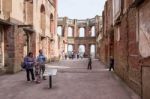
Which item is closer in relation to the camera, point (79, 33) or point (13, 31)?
point (13, 31)

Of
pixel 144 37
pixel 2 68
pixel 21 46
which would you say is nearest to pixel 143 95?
pixel 144 37

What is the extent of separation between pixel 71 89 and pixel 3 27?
25.6 feet

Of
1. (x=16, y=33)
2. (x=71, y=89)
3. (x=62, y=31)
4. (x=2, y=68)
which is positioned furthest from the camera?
(x=62, y=31)

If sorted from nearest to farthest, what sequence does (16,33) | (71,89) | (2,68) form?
(71,89) → (2,68) → (16,33)

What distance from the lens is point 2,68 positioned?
16.9 metres

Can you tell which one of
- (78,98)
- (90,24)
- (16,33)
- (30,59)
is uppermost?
(90,24)

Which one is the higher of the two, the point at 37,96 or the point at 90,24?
the point at 90,24

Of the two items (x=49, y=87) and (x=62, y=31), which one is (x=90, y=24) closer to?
(x=62, y=31)

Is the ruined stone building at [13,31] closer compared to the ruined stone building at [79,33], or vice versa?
the ruined stone building at [13,31]

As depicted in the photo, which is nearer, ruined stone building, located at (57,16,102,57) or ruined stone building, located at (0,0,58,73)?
ruined stone building, located at (0,0,58,73)

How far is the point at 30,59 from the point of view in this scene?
13.6m

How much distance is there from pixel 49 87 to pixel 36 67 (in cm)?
188

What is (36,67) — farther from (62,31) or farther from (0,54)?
(62,31)

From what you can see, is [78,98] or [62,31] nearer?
[78,98]
